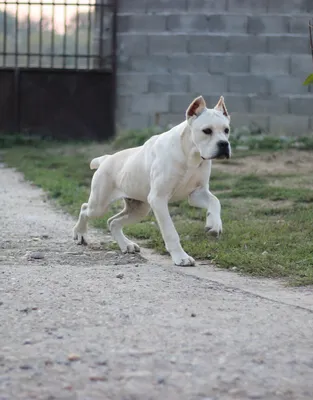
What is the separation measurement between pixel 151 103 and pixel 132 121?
0.51 meters

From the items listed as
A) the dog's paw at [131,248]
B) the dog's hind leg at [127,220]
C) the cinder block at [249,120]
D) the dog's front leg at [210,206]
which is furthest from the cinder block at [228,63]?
the dog's front leg at [210,206]

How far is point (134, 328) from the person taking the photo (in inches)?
185

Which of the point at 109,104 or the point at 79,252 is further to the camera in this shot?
the point at 109,104

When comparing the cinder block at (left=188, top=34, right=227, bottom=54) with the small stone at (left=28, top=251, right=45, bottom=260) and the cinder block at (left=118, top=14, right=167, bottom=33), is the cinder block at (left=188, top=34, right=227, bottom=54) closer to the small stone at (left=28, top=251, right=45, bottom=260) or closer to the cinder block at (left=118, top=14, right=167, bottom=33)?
the cinder block at (left=118, top=14, right=167, bottom=33)

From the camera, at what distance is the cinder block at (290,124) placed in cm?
1507

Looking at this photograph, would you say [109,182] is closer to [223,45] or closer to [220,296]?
[220,296]

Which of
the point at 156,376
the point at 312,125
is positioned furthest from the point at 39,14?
the point at 156,376

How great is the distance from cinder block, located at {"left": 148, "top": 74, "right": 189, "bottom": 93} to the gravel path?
27.9ft

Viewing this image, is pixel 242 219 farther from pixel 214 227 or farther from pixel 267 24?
pixel 267 24

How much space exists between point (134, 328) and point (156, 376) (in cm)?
76

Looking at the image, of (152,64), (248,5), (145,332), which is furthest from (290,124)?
(145,332)

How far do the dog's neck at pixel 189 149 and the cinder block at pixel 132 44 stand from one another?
8626mm

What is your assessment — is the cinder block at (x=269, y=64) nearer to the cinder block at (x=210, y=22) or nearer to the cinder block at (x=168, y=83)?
the cinder block at (x=210, y=22)

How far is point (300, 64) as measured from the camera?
14922mm
